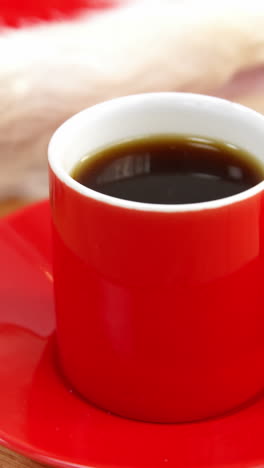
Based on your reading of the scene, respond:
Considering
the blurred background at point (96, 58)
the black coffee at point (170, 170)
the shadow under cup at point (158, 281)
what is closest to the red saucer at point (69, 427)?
the shadow under cup at point (158, 281)

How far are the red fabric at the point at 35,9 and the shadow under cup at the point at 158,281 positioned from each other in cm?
36

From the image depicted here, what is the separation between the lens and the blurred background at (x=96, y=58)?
0.87 m

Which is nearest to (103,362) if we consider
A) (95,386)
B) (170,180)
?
(95,386)

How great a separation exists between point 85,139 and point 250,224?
0.54 ft

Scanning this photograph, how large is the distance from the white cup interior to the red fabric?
358 mm

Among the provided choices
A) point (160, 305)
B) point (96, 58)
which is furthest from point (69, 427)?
point (96, 58)

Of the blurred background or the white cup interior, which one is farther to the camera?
the blurred background

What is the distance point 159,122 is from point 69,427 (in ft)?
0.84

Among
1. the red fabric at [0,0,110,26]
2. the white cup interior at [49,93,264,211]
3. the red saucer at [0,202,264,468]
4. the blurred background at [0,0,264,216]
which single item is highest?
the white cup interior at [49,93,264,211]

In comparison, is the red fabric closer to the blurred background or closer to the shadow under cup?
the blurred background

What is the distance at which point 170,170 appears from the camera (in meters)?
0.58

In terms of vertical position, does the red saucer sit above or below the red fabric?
below

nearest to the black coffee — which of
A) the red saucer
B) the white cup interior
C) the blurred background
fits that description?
the white cup interior

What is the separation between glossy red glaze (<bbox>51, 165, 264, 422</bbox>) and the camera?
0.47 metres
